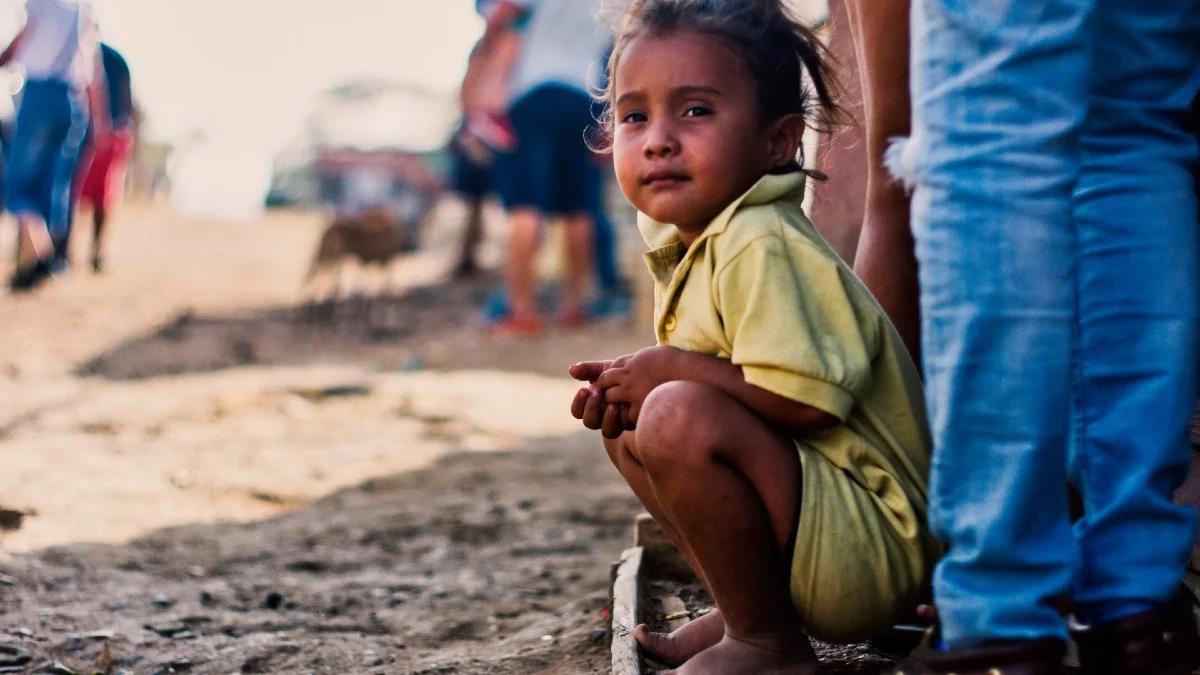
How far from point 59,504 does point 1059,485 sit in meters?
3.02

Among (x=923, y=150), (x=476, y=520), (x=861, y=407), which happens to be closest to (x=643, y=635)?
(x=861, y=407)

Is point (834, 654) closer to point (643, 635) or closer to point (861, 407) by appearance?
point (643, 635)

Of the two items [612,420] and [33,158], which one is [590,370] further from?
[33,158]

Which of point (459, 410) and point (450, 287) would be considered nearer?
point (459, 410)

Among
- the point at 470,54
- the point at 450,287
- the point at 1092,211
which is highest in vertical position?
the point at 470,54

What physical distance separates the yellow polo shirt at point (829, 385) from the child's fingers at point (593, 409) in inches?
5.4

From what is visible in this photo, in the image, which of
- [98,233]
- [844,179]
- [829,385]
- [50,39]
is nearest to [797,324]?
[829,385]

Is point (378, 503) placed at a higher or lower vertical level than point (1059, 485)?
lower

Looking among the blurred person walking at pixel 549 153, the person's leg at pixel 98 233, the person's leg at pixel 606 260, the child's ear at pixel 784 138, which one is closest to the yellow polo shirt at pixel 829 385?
the child's ear at pixel 784 138

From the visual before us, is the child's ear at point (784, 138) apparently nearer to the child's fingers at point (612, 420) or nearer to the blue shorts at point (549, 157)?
the child's fingers at point (612, 420)

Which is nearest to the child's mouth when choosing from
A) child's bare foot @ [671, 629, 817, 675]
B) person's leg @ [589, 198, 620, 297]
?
child's bare foot @ [671, 629, 817, 675]

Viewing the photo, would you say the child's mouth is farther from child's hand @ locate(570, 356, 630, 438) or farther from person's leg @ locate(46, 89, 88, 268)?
person's leg @ locate(46, 89, 88, 268)

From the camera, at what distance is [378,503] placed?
387 centimetres

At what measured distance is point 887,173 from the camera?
1.97 meters
